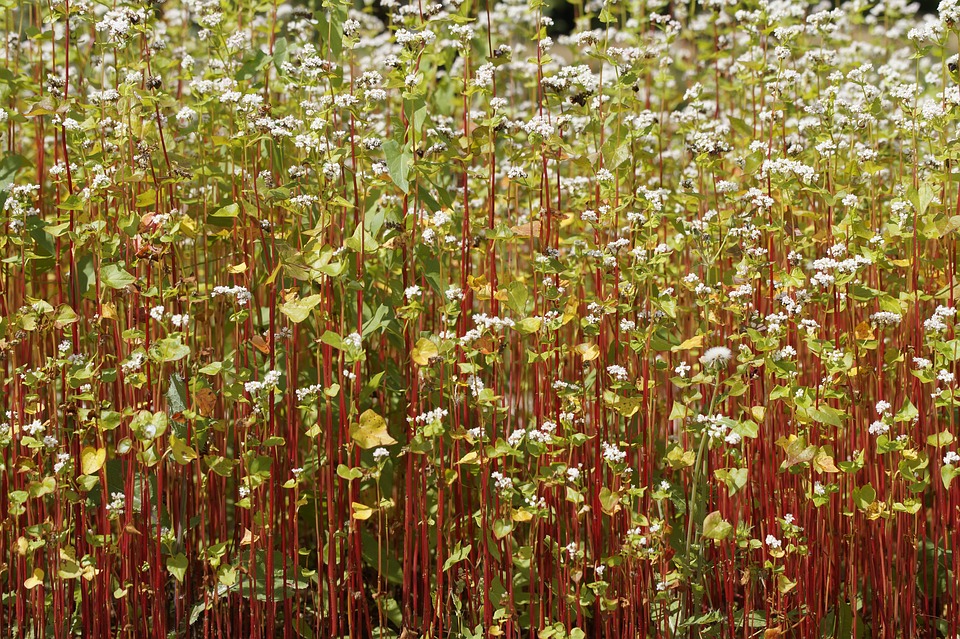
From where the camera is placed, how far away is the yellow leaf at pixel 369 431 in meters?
1.70

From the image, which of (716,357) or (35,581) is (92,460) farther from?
(716,357)

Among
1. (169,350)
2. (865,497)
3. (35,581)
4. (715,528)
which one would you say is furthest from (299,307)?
(865,497)

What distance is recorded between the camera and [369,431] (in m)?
1.72

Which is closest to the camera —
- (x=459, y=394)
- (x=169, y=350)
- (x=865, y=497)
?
(x=169, y=350)

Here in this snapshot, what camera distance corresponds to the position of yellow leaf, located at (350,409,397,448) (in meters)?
1.70

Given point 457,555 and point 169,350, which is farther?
point 457,555

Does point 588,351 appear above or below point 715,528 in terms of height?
above

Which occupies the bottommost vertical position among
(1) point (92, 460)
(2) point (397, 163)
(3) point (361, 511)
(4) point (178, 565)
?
(4) point (178, 565)

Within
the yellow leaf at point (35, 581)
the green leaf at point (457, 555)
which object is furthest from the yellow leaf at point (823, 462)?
the yellow leaf at point (35, 581)

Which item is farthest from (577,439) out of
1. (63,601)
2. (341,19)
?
(63,601)

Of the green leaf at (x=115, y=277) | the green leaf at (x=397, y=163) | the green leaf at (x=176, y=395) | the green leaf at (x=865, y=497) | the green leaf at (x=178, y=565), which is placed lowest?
the green leaf at (x=178, y=565)

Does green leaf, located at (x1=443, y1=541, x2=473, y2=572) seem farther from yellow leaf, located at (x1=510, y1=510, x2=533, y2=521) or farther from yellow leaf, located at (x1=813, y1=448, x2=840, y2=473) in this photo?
yellow leaf, located at (x1=813, y1=448, x2=840, y2=473)

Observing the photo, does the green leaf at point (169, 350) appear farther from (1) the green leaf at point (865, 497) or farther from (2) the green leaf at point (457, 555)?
(1) the green leaf at point (865, 497)

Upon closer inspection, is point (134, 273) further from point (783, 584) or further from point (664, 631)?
point (783, 584)
